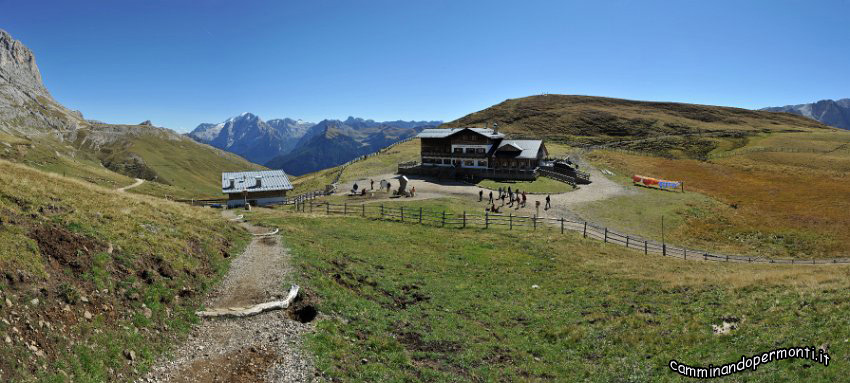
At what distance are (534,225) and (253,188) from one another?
141 ft

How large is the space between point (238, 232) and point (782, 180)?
346 feet

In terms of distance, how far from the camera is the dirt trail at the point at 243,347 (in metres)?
13.2

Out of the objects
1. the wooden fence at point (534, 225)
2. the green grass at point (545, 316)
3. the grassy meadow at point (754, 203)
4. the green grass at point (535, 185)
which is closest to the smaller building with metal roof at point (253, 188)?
the wooden fence at point (534, 225)

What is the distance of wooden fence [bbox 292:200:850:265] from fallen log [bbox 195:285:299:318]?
28.7 m

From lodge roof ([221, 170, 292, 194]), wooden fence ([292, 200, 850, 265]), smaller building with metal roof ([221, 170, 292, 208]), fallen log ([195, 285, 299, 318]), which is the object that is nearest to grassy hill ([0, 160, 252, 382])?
fallen log ([195, 285, 299, 318])

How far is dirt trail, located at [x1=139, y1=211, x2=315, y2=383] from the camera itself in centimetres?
1322

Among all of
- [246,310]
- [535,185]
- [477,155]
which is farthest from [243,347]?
[477,155]

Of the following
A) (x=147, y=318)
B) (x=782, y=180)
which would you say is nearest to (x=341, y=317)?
(x=147, y=318)

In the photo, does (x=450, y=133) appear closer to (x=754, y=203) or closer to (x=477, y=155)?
(x=477, y=155)

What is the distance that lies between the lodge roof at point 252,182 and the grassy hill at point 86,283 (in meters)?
39.8

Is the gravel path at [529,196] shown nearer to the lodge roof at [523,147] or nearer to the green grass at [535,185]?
the green grass at [535,185]

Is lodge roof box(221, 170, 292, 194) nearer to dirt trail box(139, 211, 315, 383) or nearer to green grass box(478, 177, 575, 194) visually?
green grass box(478, 177, 575, 194)

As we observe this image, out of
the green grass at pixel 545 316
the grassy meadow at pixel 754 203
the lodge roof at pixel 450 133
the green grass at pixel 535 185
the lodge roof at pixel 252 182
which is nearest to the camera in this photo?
the green grass at pixel 545 316

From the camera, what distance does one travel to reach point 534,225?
149 ft
